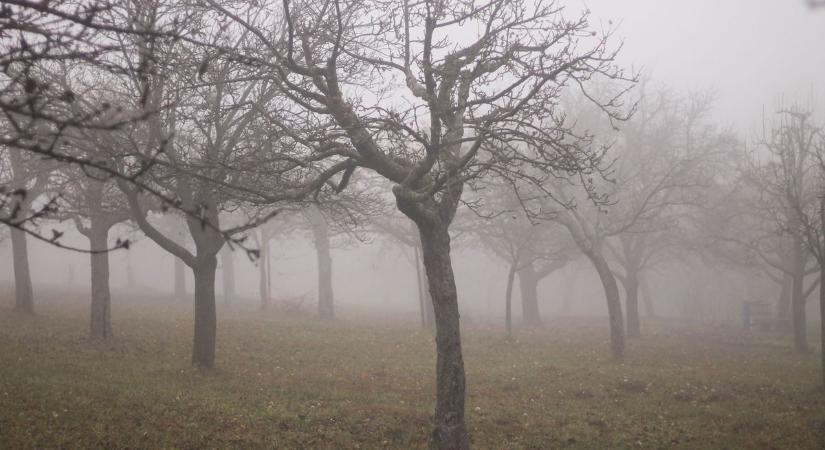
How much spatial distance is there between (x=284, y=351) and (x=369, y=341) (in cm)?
386

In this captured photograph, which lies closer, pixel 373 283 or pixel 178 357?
pixel 178 357

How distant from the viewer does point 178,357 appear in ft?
44.1

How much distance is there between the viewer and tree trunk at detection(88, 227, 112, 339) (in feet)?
46.9

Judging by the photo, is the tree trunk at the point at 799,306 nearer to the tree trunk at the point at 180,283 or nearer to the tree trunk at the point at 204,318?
the tree trunk at the point at 204,318

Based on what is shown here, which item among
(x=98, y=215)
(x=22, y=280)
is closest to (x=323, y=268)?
(x=22, y=280)

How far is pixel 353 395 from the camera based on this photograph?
11320mm

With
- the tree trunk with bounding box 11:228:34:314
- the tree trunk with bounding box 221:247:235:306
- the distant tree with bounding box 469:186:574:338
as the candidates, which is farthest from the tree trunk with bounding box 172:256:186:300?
the distant tree with bounding box 469:186:574:338

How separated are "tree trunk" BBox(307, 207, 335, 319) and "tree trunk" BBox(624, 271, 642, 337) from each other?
14170mm

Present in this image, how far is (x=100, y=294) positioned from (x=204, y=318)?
162 inches

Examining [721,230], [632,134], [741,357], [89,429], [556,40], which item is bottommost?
[741,357]

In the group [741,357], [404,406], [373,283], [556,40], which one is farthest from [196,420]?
[373,283]

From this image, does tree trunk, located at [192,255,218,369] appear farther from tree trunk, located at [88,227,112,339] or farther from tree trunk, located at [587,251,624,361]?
tree trunk, located at [587,251,624,361]

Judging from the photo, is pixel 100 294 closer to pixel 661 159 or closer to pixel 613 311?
pixel 613 311

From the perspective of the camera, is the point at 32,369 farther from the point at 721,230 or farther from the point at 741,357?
the point at 721,230
